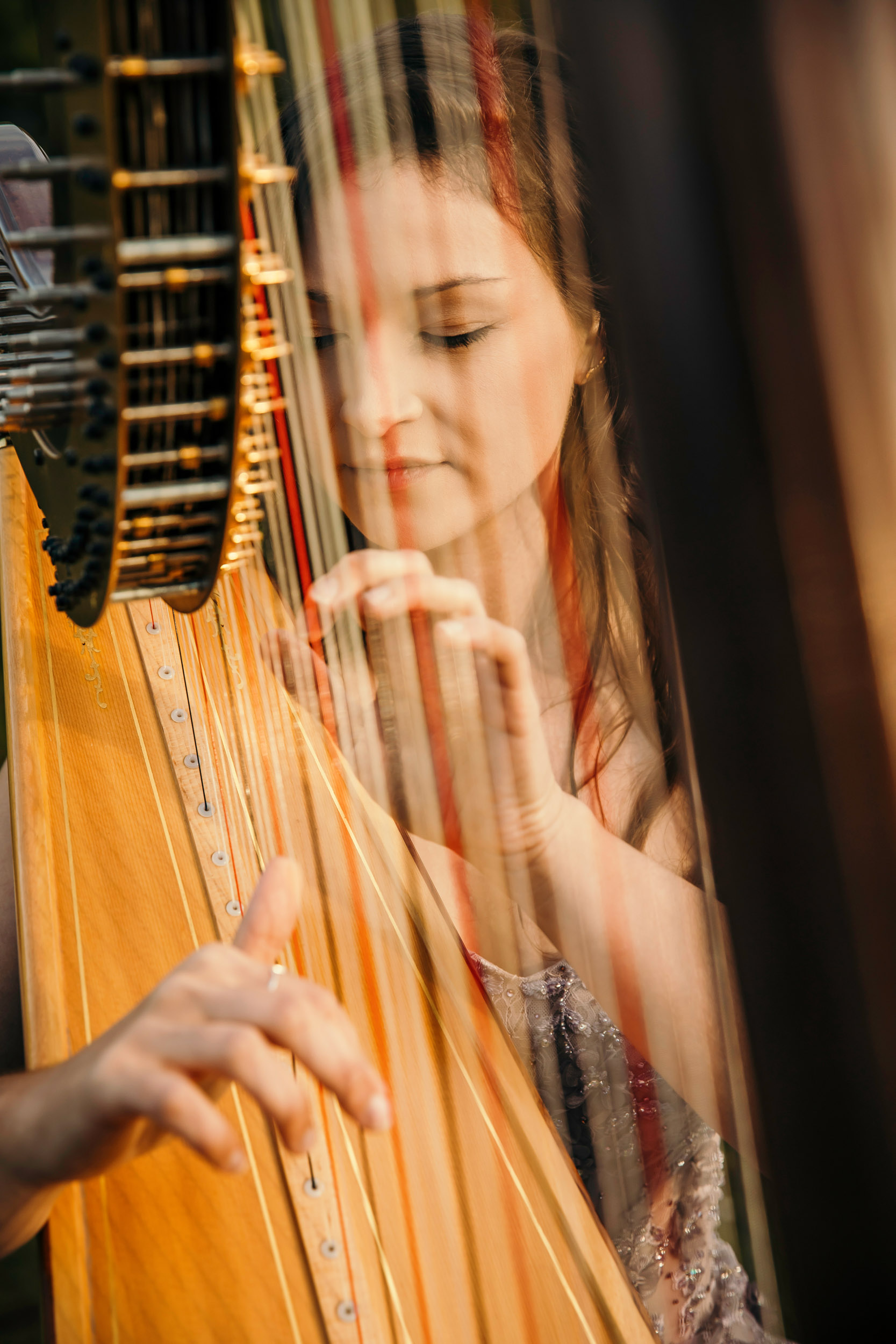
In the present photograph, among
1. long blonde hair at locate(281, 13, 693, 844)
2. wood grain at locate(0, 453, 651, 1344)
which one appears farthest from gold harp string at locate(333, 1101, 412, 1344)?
long blonde hair at locate(281, 13, 693, 844)

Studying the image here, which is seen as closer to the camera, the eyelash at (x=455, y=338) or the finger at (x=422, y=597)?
the finger at (x=422, y=597)

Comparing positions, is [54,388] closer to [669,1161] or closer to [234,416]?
[234,416]

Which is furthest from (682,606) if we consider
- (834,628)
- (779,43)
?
(779,43)

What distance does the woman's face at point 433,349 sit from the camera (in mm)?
1029

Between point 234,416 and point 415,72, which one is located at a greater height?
point 415,72

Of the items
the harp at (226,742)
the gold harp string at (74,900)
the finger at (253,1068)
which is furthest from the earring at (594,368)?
the finger at (253,1068)

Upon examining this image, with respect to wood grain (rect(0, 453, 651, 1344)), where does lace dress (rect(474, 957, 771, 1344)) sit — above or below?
below

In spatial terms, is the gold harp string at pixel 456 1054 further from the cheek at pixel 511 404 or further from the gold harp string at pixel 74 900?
the cheek at pixel 511 404

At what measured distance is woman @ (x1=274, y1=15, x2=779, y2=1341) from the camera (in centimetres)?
100

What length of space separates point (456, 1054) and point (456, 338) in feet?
2.29

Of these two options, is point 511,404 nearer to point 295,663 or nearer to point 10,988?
point 295,663

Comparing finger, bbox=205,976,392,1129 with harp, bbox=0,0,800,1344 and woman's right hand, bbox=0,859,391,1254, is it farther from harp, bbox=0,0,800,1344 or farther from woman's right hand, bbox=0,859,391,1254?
harp, bbox=0,0,800,1344

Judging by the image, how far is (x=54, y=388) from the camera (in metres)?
0.58

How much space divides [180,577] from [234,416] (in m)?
0.13
